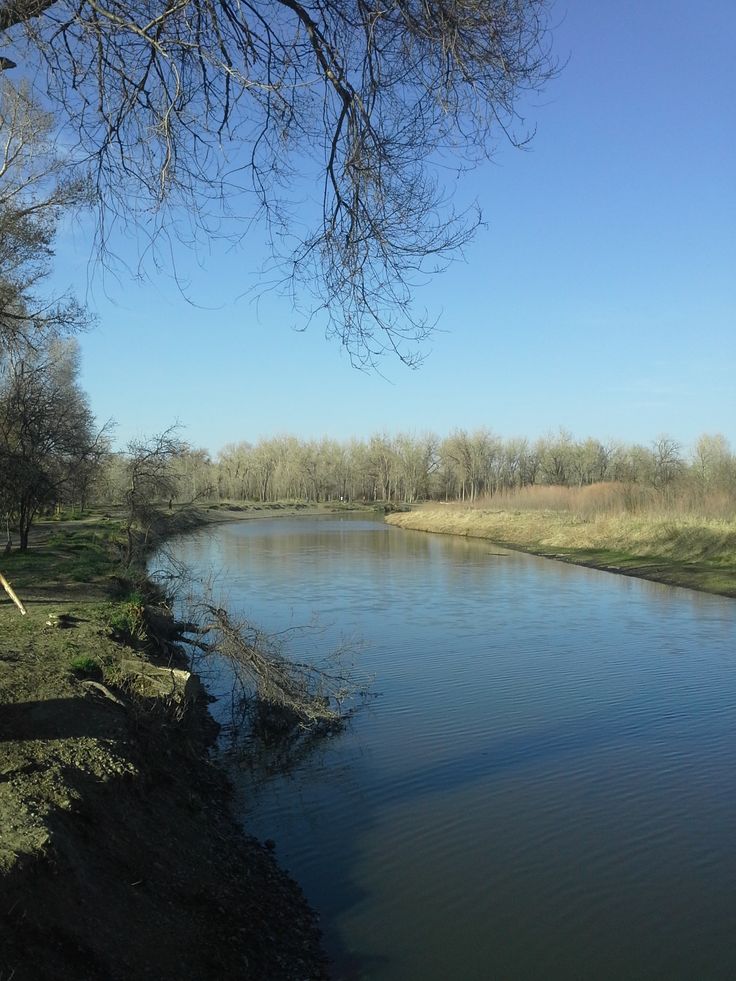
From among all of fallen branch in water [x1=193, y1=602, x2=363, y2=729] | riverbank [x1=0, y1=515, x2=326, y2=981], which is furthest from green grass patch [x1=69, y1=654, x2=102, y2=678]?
fallen branch in water [x1=193, y1=602, x2=363, y2=729]

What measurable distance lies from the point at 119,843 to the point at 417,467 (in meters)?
98.5

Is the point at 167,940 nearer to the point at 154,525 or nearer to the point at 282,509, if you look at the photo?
the point at 154,525

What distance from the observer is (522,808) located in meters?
8.14

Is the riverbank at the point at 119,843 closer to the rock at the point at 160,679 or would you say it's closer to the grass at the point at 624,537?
the rock at the point at 160,679

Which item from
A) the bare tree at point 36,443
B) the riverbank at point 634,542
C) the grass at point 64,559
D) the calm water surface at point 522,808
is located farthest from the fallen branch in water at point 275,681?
the riverbank at point 634,542

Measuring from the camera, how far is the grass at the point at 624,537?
1091 inches

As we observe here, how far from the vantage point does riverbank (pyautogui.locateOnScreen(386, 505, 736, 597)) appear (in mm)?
27219

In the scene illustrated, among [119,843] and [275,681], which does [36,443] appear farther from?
[119,843]

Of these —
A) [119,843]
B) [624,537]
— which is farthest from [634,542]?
[119,843]

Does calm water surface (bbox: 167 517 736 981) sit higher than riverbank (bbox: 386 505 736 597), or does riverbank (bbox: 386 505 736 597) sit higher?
riverbank (bbox: 386 505 736 597)

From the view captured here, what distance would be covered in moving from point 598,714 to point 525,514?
4197 centimetres

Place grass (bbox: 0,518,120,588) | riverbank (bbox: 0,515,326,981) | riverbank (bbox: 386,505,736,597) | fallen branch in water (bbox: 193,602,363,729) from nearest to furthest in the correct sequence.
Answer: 1. riverbank (bbox: 0,515,326,981)
2. fallen branch in water (bbox: 193,602,363,729)
3. grass (bbox: 0,518,120,588)
4. riverbank (bbox: 386,505,736,597)

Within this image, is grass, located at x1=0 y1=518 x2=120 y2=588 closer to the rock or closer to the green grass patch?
the rock

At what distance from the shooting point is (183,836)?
6.38 metres
